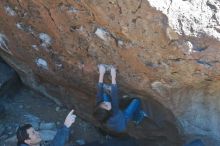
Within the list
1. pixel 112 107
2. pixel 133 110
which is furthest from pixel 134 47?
pixel 133 110

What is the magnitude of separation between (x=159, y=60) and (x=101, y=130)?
1820 mm

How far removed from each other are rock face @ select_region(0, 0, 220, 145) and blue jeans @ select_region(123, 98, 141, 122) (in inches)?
3.8

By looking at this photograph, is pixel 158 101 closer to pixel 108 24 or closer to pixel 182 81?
pixel 182 81

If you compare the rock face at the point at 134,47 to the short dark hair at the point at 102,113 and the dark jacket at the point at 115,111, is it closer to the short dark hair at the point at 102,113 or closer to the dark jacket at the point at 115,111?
the dark jacket at the point at 115,111

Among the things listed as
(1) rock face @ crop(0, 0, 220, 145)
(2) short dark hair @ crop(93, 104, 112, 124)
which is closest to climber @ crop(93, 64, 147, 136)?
(2) short dark hair @ crop(93, 104, 112, 124)

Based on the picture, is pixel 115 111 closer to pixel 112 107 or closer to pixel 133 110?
pixel 112 107

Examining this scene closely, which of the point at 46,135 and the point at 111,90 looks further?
the point at 46,135

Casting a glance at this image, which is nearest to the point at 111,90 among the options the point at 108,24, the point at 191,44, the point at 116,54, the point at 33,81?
the point at 116,54

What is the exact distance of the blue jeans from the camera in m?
5.27

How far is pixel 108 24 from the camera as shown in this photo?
184 inches

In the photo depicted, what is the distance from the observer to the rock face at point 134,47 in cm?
433

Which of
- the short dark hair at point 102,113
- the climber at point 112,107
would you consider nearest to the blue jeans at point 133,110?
the climber at point 112,107

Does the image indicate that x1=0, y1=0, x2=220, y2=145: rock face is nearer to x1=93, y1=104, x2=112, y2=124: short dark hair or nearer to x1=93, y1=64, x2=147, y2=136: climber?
x1=93, y1=64, x2=147, y2=136: climber

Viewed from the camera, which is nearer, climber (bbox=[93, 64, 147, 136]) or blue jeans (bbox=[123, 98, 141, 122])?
climber (bbox=[93, 64, 147, 136])
